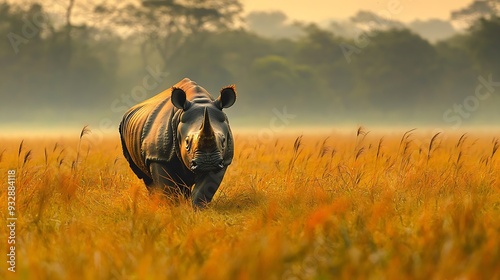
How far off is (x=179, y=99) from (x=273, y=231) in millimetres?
2023

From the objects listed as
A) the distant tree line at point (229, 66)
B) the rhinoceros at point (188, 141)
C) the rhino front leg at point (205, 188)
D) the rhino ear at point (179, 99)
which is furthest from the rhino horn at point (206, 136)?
the distant tree line at point (229, 66)

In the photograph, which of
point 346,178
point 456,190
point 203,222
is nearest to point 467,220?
point 203,222

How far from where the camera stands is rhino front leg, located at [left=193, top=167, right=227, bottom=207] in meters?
5.93

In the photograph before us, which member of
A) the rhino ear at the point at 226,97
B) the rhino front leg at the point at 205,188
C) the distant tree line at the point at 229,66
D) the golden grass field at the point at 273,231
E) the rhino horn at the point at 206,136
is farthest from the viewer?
the distant tree line at the point at 229,66

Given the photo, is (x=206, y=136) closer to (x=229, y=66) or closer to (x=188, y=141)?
(x=188, y=141)

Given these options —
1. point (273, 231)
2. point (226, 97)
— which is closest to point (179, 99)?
point (226, 97)

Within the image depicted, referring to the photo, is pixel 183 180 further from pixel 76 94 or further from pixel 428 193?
pixel 76 94

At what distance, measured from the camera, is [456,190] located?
615 centimetres

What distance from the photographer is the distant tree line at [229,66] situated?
123 ft

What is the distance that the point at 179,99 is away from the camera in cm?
600

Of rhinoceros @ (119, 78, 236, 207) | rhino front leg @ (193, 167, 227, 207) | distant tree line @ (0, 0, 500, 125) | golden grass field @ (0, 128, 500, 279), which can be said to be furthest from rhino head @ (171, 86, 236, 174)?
distant tree line @ (0, 0, 500, 125)

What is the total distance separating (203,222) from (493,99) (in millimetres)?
39242

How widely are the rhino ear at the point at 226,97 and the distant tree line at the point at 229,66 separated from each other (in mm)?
30771

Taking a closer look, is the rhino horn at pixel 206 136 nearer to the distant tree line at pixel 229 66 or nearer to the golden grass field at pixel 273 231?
the golden grass field at pixel 273 231
